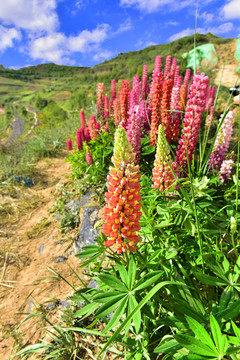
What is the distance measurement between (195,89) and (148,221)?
4.89 feet

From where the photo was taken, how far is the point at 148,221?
60.7 inches

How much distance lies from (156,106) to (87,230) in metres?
1.99

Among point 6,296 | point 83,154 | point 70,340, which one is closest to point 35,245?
point 6,296

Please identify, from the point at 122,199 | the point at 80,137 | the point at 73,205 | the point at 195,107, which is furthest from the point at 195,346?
the point at 80,137

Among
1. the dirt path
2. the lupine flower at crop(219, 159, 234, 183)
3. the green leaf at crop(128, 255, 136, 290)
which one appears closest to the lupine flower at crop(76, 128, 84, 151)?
the dirt path

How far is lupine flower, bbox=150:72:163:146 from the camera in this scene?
2.59 metres

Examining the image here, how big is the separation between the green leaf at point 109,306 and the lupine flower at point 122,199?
0.80 feet

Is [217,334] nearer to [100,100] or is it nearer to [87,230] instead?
[87,230]

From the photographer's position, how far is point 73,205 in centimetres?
378

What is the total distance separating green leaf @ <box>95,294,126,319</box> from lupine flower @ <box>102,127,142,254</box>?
24cm

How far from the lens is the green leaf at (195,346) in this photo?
2.94 feet

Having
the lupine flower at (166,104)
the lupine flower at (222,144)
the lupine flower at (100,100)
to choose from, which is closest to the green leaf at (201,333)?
the lupine flower at (222,144)

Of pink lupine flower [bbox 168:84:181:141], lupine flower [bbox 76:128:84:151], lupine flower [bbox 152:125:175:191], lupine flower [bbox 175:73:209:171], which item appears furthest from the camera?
lupine flower [bbox 76:128:84:151]

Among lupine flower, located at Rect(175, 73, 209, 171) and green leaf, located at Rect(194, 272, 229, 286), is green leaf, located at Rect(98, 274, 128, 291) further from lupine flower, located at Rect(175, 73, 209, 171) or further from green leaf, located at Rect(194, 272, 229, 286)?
lupine flower, located at Rect(175, 73, 209, 171)
